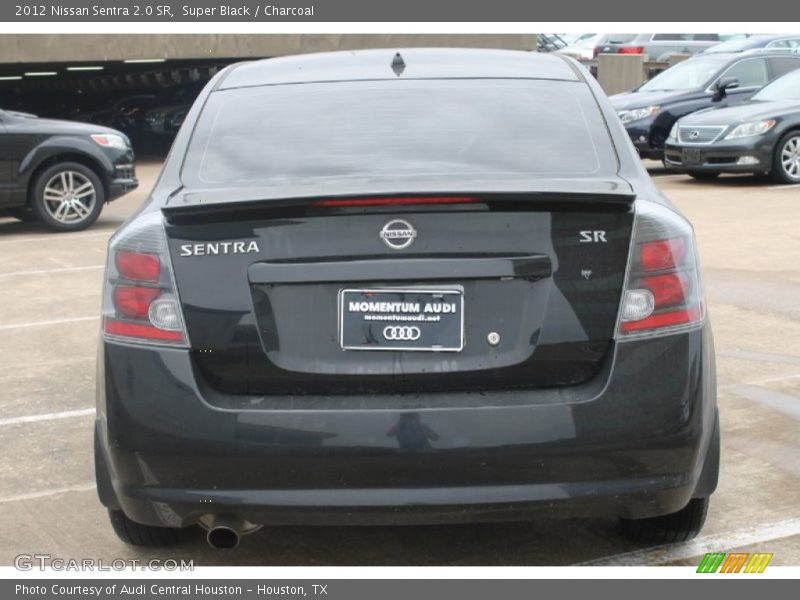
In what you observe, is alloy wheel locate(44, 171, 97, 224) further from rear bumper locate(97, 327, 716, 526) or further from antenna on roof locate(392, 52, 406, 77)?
rear bumper locate(97, 327, 716, 526)

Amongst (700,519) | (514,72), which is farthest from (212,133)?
(700,519)

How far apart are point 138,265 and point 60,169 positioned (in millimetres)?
10495

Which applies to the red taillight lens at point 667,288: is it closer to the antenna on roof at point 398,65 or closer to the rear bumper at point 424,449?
the rear bumper at point 424,449

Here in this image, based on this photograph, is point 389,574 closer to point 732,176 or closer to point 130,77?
point 732,176

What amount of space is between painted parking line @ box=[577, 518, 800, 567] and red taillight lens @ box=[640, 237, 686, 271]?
1.04 m

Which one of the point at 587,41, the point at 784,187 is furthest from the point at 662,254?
the point at 587,41

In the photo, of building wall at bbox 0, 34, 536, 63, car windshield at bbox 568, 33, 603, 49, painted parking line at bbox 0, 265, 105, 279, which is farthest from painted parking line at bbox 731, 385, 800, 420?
A: car windshield at bbox 568, 33, 603, 49

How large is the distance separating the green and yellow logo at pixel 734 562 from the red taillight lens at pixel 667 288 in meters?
0.95

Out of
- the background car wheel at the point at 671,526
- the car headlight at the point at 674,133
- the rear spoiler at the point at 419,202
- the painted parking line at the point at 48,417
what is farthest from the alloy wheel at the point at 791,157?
the rear spoiler at the point at 419,202

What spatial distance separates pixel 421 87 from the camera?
4.70 metres

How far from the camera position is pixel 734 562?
4320 mm

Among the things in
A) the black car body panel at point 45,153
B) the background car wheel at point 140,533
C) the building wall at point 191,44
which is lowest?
the building wall at point 191,44

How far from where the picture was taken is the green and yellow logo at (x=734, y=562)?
4270mm

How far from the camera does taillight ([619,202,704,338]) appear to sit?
3816mm
